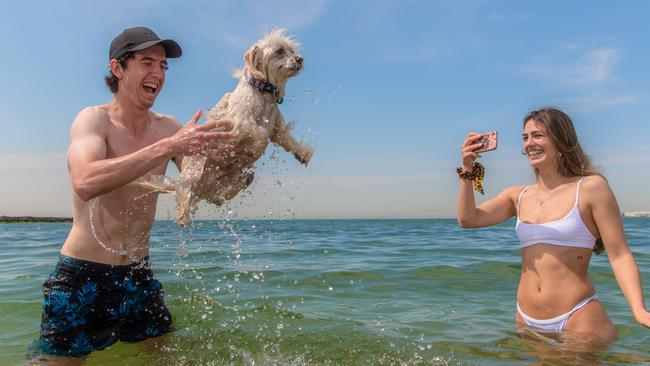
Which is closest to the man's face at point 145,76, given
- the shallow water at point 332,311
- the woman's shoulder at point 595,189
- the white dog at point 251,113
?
the white dog at point 251,113

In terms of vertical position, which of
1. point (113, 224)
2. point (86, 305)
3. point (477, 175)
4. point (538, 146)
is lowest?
point (86, 305)

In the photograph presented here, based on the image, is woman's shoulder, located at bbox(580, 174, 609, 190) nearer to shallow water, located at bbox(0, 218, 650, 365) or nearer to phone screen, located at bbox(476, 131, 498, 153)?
phone screen, located at bbox(476, 131, 498, 153)

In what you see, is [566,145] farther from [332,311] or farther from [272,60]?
[332,311]

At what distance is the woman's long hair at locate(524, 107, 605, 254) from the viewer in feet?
15.2

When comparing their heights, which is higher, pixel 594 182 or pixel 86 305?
pixel 594 182

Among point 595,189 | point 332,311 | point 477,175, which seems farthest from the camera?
point 332,311

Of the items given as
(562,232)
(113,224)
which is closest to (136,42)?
(113,224)

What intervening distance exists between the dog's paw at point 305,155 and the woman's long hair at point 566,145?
6.51 feet

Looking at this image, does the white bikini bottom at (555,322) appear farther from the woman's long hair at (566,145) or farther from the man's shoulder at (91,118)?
the man's shoulder at (91,118)

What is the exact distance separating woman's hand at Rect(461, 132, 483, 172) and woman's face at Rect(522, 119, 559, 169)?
0.43 metres

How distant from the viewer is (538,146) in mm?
4719

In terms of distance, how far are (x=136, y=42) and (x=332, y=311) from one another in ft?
16.3

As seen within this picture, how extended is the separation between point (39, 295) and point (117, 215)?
222 inches

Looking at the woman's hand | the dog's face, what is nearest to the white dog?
the dog's face
